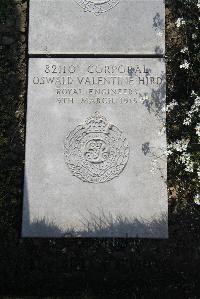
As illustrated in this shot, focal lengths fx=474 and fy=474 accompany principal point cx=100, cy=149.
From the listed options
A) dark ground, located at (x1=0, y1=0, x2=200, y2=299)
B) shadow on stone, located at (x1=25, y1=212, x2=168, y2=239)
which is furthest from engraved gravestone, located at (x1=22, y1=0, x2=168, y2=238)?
dark ground, located at (x1=0, y1=0, x2=200, y2=299)

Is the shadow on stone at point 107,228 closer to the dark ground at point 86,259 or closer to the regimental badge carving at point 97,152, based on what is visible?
the dark ground at point 86,259

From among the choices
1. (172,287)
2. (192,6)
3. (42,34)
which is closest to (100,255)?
(172,287)

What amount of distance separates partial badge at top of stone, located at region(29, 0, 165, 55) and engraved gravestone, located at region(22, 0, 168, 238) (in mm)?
11

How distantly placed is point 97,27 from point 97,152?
137 centimetres

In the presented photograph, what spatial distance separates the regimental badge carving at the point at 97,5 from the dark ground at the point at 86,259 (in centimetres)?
140

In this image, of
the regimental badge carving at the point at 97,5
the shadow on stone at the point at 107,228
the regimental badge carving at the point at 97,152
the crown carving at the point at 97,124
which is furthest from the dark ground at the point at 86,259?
the regimental badge carving at the point at 97,5

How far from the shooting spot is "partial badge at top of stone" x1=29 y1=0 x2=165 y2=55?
5.15 meters

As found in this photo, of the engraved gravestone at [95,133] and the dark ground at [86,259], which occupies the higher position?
the engraved gravestone at [95,133]

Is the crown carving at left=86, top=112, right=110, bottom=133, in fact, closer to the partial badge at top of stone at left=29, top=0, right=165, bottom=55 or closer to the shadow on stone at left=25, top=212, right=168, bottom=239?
the partial badge at top of stone at left=29, top=0, right=165, bottom=55

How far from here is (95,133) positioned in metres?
5.07

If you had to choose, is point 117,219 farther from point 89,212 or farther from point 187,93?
point 187,93

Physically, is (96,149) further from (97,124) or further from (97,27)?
(97,27)

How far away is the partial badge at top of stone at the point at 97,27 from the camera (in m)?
5.15

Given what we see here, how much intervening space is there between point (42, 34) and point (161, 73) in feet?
4.48
